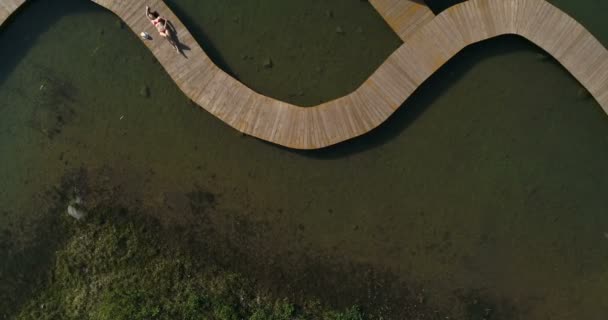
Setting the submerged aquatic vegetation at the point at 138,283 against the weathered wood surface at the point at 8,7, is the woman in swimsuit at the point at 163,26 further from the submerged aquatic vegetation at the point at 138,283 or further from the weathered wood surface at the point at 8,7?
the submerged aquatic vegetation at the point at 138,283

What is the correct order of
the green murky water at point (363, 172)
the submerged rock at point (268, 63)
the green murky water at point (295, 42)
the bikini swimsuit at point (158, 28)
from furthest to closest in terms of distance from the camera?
the submerged rock at point (268, 63) → the green murky water at point (295, 42) → the green murky water at point (363, 172) → the bikini swimsuit at point (158, 28)

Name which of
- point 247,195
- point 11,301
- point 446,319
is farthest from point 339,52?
point 11,301

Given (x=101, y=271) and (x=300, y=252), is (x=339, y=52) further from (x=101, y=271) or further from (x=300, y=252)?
(x=101, y=271)

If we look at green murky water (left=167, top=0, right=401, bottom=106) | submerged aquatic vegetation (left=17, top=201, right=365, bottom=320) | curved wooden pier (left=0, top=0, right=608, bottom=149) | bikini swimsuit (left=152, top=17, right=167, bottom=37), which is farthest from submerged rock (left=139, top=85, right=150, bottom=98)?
submerged aquatic vegetation (left=17, top=201, right=365, bottom=320)

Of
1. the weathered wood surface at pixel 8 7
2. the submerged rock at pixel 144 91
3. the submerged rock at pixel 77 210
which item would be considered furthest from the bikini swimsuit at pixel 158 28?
the submerged rock at pixel 77 210

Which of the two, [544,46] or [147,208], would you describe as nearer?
[544,46]
